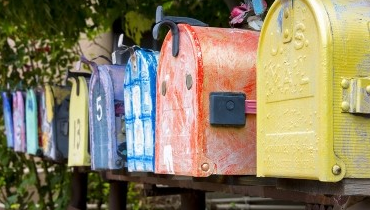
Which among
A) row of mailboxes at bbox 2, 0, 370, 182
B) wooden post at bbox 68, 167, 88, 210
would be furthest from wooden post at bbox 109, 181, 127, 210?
row of mailboxes at bbox 2, 0, 370, 182

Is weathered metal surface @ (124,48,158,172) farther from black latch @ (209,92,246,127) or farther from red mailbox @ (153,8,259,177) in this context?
black latch @ (209,92,246,127)

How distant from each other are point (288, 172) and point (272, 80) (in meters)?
0.22

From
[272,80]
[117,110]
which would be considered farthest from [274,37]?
[117,110]

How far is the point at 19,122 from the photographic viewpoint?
4590 mm

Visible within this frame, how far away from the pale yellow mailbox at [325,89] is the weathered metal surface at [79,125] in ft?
5.22

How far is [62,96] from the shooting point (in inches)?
159

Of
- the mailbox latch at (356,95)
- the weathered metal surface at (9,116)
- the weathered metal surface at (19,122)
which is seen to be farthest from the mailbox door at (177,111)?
the weathered metal surface at (9,116)

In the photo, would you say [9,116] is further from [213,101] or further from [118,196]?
[213,101]

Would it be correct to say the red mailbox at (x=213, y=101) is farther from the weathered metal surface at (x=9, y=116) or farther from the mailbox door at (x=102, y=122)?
the weathered metal surface at (x=9, y=116)

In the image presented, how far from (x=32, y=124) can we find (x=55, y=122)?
396 mm

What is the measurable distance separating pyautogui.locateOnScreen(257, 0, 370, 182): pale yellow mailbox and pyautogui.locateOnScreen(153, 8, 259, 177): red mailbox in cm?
30

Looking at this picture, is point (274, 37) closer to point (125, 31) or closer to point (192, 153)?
point (192, 153)

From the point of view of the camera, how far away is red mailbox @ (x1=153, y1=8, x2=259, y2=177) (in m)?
1.96

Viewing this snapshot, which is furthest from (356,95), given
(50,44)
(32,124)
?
(50,44)
